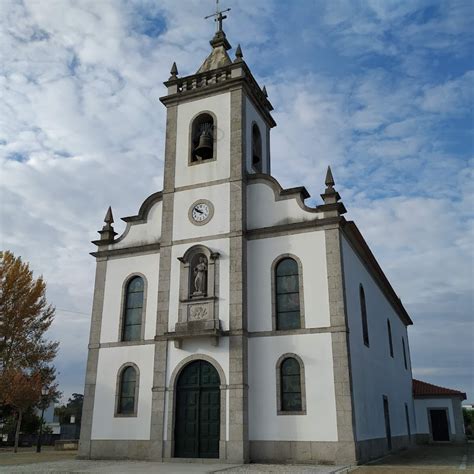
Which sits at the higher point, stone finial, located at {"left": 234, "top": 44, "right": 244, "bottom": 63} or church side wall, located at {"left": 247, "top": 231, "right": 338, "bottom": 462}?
stone finial, located at {"left": 234, "top": 44, "right": 244, "bottom": 63}

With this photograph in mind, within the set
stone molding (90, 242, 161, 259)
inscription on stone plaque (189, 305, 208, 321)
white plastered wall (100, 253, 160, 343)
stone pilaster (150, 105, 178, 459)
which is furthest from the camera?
stone molding (90, 242, 161, 259)

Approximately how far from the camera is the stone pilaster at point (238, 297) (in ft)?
52.4

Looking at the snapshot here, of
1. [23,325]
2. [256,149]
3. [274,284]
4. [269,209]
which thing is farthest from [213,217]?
[23,325]

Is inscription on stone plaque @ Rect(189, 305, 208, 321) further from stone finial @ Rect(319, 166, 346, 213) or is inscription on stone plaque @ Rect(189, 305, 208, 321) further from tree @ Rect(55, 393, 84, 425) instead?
tree @ Rect(55, 393, 84, 425)

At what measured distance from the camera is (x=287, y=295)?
56.8 feet

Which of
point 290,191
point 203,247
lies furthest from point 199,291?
point 290,191

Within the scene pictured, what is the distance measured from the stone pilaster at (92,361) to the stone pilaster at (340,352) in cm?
889

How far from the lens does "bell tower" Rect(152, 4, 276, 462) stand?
1697 centimetres

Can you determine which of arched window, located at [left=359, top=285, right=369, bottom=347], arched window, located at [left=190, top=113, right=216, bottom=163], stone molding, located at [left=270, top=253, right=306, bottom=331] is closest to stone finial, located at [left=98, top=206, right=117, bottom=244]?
arched window, located at [left=190, top=113, right=216, bottom=163]

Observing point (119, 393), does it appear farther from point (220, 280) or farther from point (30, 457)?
point (220, 280)

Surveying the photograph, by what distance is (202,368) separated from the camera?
57.1ft

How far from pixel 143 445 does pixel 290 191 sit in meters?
9.91

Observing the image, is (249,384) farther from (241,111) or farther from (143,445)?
(241,111)

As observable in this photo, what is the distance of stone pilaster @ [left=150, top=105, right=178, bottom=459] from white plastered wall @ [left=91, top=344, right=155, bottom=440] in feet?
1.77
